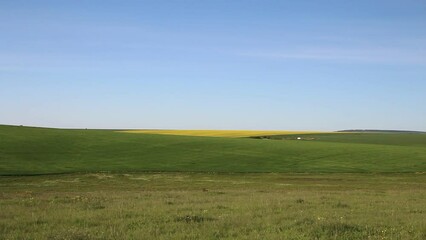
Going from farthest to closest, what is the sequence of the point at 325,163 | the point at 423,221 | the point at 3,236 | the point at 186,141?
the point at 186,141 < the point at 325,163 < the point at 423,221 < the point at 3,236

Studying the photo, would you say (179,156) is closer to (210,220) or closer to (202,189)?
(202,189)

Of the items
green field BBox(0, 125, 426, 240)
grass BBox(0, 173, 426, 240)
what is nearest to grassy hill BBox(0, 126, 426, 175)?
green field BBox(0, 125, 426, 240)

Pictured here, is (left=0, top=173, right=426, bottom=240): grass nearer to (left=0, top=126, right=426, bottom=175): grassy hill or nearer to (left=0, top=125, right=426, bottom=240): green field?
(left=0, top=125, right=426, bottom=240): green field

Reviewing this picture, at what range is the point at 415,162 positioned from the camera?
5338 cm

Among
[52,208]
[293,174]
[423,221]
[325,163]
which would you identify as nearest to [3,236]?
[52,208]

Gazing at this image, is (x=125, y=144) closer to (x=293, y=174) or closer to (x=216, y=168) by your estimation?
(x=216, y=168)

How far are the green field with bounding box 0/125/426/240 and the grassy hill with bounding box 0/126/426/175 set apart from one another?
0.13 meters

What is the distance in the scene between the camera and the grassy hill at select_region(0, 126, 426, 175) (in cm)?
4584

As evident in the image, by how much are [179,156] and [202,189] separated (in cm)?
2704

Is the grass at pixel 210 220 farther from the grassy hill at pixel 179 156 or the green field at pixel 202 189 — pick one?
the grassy hill at pixel 179 156

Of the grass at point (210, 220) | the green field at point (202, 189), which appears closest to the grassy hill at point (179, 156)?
the green field at point (202, 189)

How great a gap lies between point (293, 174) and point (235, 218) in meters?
31.7

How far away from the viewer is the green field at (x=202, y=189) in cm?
1120

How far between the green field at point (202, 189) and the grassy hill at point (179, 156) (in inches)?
5.1
